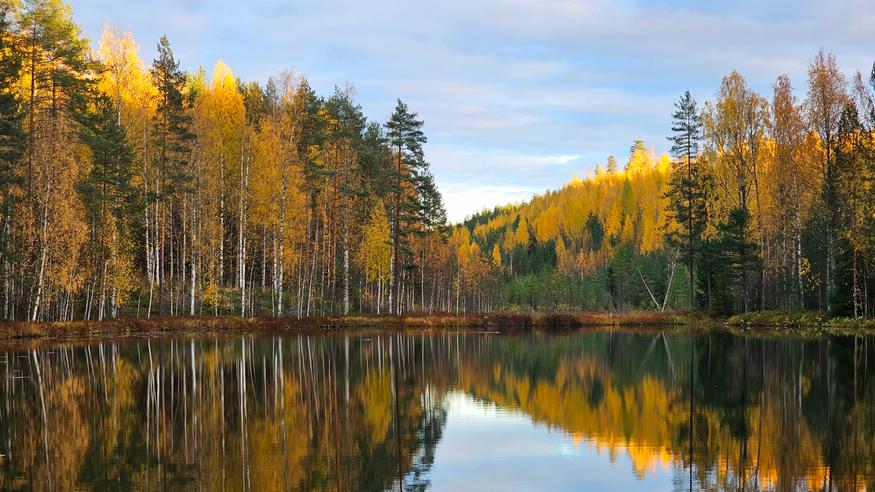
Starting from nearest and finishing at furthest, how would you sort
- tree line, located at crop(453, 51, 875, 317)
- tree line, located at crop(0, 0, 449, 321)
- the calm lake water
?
the calm lake water < tree line, located at crop(0, 0, 449, 321) < tree line, located at crop(453, 51, 875, 317)

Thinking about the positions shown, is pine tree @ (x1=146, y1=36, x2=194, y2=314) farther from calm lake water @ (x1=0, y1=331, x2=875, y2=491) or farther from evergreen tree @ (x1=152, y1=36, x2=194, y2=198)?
calm lake water @ (x1=0, y1=331, x2=875, y2=491)

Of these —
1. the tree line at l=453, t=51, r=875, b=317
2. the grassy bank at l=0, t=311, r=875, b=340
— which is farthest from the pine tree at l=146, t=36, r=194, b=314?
the tree line at l=453, t=51, r=875, b=317

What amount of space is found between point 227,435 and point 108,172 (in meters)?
33.9

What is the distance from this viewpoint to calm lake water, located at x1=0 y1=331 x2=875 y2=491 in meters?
10.5

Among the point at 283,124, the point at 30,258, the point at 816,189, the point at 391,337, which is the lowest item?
the point at 391,337

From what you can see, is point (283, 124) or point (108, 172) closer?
point (108, 172)

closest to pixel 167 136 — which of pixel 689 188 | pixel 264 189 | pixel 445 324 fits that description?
pixel 264 189

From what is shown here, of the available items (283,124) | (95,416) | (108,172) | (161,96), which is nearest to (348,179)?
(283,124)

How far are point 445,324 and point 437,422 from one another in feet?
120

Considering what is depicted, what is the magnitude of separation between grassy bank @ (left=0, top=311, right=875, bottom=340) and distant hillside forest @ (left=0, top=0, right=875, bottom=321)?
4.86 feet

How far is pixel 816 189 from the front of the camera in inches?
1871

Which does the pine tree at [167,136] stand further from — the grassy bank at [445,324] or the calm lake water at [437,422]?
the calm lake water at [437,422]

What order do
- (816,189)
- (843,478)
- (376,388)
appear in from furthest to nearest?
(816,189)
(376,388)
(843,478)

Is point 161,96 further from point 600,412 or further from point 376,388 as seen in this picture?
point 600,412
